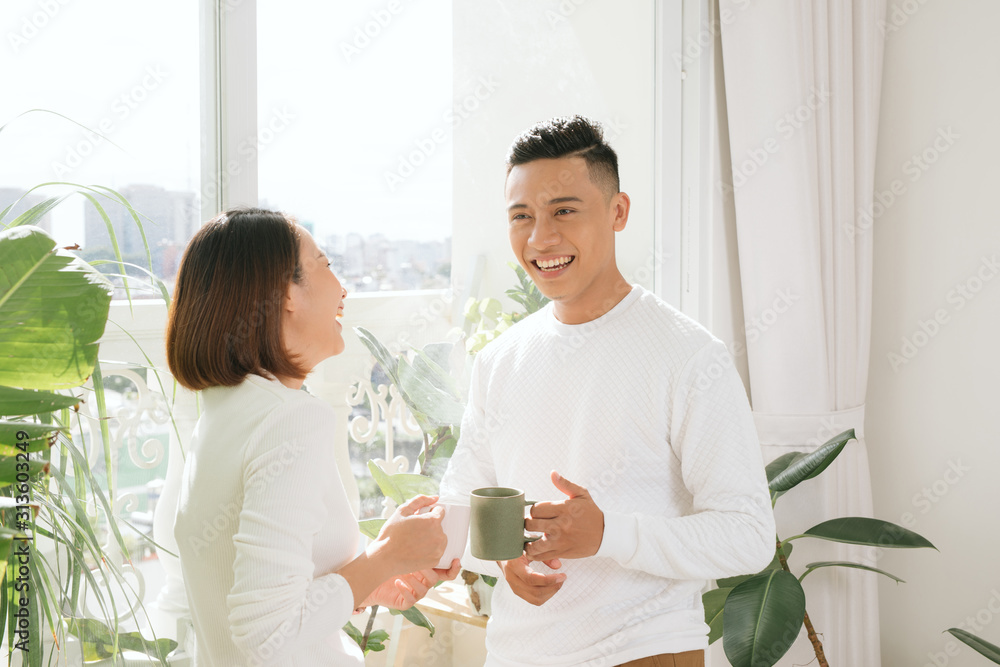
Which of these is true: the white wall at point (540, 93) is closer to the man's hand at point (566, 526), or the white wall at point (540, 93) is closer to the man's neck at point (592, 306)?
the man's neck at point (592, 306)

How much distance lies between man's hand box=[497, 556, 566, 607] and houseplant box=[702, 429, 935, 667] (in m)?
0.75

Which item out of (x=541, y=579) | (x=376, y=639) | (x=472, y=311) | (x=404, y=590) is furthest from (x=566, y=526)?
(x=472, y=311)

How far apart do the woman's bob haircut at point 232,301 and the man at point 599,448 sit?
1.52 ft

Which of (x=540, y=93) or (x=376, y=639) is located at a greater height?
(x=540, y=93)

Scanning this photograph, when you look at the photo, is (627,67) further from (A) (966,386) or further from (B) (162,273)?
(B) (162,273)

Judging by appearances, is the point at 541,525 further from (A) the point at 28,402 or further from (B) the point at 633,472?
(A) the point at 28,402

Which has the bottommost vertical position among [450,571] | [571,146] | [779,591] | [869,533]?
[779,591]

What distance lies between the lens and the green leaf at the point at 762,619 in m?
1.80

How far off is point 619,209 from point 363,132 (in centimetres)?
62

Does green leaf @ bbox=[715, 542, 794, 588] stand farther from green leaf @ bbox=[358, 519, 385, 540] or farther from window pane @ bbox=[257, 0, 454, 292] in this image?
window pane @ bbox=[257, 0, 454, 292]

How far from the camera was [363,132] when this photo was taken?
1760 millimetres

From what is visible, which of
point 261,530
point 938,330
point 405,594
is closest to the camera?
point 261,530

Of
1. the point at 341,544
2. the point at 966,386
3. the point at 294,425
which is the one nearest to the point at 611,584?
the point at 341,544

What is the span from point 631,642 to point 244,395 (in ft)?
2.37
